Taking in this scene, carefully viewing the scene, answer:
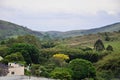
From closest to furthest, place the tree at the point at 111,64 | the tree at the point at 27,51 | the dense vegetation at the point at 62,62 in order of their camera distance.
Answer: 1. the dense vegetation at the point at 62,62
2. the tree at the point at 111,64
3. the tree at the point at 27,51

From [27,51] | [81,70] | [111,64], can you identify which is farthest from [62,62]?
[81,70]

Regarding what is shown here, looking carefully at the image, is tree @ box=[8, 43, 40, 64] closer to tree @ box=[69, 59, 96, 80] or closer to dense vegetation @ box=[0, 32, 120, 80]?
dense vegetation @ box=[0, 32, 120, 80]

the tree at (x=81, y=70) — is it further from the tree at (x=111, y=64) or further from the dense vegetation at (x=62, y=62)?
the tree at (x=111, y=64)

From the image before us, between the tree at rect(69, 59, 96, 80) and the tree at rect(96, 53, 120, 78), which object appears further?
the tree at rect(96, 53, 120, 78)

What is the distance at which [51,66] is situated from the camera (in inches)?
2945

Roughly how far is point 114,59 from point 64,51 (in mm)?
26638

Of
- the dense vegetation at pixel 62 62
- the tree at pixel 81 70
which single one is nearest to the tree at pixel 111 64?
the dense vegetation at pixel 62 62

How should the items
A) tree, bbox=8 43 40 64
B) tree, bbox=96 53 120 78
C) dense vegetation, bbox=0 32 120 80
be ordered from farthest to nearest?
1. tree, bbox=8 43 40 64
2. tree, bbox=96 53 120 78
3. dense vegetation, bbox=0 32 120 80

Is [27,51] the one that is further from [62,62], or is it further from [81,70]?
[81,70]

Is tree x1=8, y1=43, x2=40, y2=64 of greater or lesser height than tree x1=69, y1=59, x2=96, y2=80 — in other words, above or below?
above

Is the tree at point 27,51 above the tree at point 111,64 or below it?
above

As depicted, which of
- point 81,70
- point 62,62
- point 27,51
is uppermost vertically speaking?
point 27,51

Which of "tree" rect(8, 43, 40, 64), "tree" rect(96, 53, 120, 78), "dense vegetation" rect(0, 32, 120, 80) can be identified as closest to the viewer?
"dense vegetation" rect(0, 32, 120, 80)

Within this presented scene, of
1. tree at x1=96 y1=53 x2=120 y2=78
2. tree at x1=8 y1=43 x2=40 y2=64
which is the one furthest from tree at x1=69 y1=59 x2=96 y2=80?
tree at x1=8 y1=43 x2=40 y2=64
